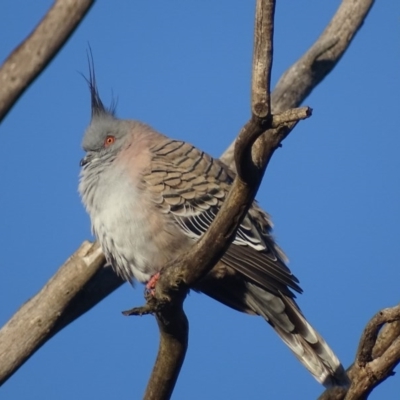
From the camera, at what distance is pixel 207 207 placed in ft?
22.7

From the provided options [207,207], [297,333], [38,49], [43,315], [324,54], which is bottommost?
[43,315]

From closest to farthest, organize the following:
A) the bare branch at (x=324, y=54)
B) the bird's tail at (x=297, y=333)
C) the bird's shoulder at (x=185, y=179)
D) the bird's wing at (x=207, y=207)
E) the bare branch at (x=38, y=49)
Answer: the bare branch at (x=38, y=49), the bird's tail at (x=297, y=333), the bird's wing at (x=207, y=207), the bird's shoulder at (x=185, y=179), the bare branch at (x=324, y=54)

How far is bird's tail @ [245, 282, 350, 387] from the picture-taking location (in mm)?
6121

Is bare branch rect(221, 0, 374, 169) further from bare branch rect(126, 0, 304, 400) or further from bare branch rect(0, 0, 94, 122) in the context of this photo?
bare branch rect(126, 0, 304, 400)

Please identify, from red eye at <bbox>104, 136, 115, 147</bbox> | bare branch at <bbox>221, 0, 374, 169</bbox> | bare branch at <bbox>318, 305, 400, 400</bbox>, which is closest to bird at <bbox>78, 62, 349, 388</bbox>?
red eye at <bbox>104, 136, 115, 147</bbox>

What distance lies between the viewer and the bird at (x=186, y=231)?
641 cm

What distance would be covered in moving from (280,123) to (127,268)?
9.30ft

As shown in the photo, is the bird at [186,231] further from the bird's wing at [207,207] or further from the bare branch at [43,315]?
the bare branch at [43,315]

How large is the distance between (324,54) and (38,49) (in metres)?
4.25

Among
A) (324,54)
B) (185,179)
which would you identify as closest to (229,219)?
(185,179)

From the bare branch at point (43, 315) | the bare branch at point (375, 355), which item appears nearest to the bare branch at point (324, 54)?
the bare branch at point (43, 315)

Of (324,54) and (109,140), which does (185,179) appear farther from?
(324,54)

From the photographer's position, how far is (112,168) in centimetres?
715

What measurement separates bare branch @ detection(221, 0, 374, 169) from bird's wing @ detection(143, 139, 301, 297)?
1683 millimetres
